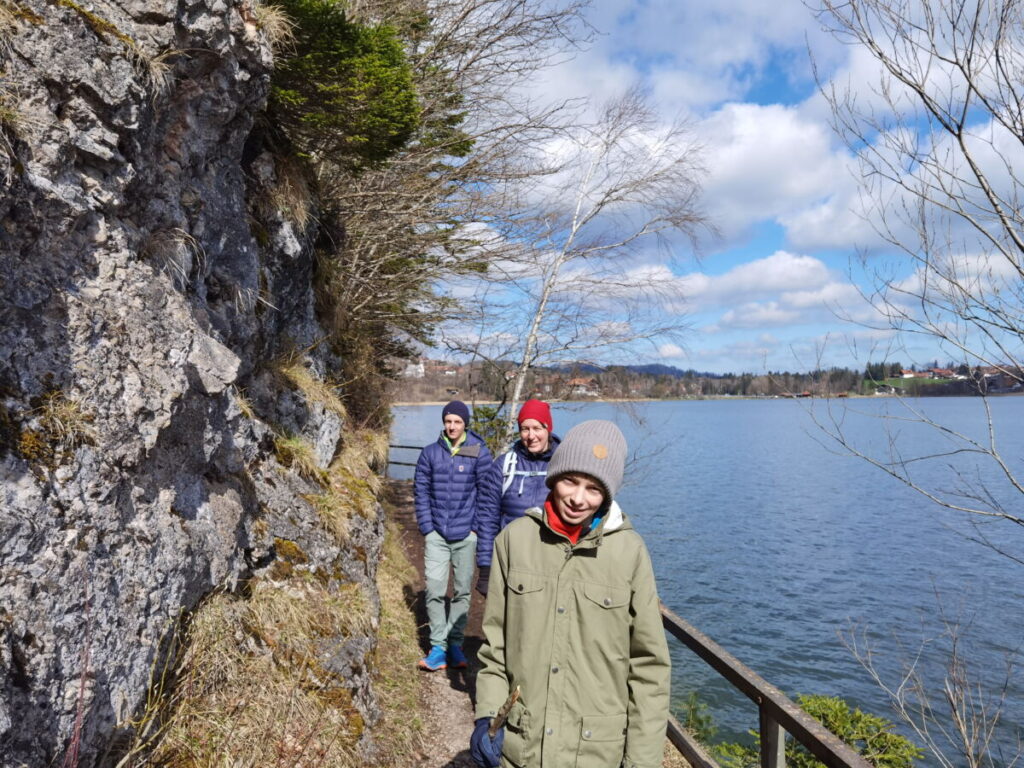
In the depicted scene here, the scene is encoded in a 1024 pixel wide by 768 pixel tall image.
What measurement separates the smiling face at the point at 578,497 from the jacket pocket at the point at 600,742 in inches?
26.2

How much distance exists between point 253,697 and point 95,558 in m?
1.23

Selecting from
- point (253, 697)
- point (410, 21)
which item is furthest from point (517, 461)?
point (410, 21)

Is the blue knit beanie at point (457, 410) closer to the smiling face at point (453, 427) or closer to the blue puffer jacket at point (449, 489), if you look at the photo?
the smiling face at point (453, 427)

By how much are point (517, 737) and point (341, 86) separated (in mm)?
5134

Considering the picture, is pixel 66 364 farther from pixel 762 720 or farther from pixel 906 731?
pixel 906 731

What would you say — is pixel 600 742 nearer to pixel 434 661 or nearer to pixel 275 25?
pixel 434 661

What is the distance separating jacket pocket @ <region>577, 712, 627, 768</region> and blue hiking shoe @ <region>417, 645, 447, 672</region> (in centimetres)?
352

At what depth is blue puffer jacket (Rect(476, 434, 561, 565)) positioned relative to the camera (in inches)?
188

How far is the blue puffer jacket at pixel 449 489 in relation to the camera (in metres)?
5.54

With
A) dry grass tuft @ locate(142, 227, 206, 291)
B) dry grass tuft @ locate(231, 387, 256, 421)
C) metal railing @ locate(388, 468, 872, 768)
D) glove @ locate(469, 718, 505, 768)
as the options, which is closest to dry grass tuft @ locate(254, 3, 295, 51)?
dry grass tuft @ locate(142, 227, 206, 291)

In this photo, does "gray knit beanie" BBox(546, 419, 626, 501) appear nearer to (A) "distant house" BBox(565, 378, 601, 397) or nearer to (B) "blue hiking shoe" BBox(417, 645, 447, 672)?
(B) "blue hiking shoe" BBox(417, 645, 447, 672)

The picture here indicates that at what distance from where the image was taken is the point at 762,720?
340 centimetres

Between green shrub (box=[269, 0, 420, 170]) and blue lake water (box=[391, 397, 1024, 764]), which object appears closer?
green shrub (box=[269, 0, 420, 170])

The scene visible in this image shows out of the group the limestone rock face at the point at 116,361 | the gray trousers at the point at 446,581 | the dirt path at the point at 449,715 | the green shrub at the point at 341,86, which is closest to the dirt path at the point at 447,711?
the dirt path at the point at 449,715
